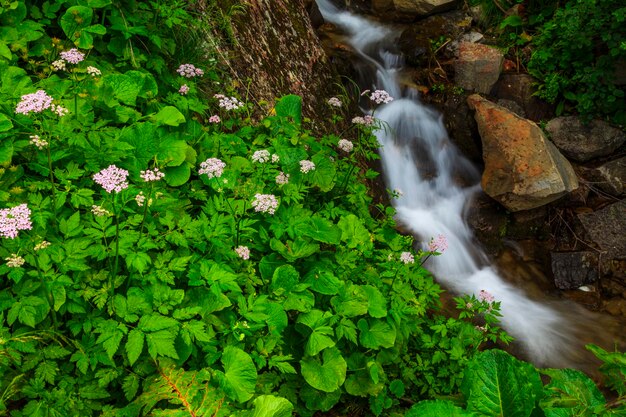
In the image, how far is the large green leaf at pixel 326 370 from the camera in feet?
7.75

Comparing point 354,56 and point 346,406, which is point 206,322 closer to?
point 346,406

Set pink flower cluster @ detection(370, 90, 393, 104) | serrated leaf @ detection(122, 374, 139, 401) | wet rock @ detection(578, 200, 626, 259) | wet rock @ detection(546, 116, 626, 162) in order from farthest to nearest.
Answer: wet rock @ detection(546, 116, 626, 162), wet rock @ detection(578, 200, 626, 259), pink flower cluster @ detection(370, 90, 393, 104), serrated leaf @ detection(122, 374, 139, 401)

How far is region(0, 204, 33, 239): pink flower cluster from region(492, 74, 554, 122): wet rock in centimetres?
654

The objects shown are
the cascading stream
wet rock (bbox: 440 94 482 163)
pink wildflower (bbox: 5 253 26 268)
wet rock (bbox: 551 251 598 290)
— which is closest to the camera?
pink wildflower (bbox: 5 253 26 268)

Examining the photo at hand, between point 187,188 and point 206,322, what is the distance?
3.10 ft

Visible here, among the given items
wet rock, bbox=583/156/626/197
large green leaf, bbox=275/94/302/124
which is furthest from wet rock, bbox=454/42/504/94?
large green leaf, bbox=275/94/302/124

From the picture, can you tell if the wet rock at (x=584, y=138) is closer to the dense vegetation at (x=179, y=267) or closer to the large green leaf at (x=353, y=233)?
the dense vegetation at (x=179, y=267)

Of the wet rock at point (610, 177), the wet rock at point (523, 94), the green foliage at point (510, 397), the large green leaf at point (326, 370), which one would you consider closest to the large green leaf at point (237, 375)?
the large green leaf at point (326, 370)

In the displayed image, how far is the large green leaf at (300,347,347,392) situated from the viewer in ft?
7.75

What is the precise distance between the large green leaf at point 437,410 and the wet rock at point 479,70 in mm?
5743

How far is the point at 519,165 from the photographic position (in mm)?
5547

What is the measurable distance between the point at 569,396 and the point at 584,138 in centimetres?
562

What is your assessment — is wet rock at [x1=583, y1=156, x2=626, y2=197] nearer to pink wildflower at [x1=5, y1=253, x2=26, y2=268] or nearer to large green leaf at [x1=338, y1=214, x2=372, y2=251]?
large green leaf at [x1=338, y1=214, x2=372, y2=251]

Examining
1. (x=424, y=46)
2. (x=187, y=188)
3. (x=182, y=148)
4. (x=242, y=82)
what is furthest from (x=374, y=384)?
(x=424, y=46)
